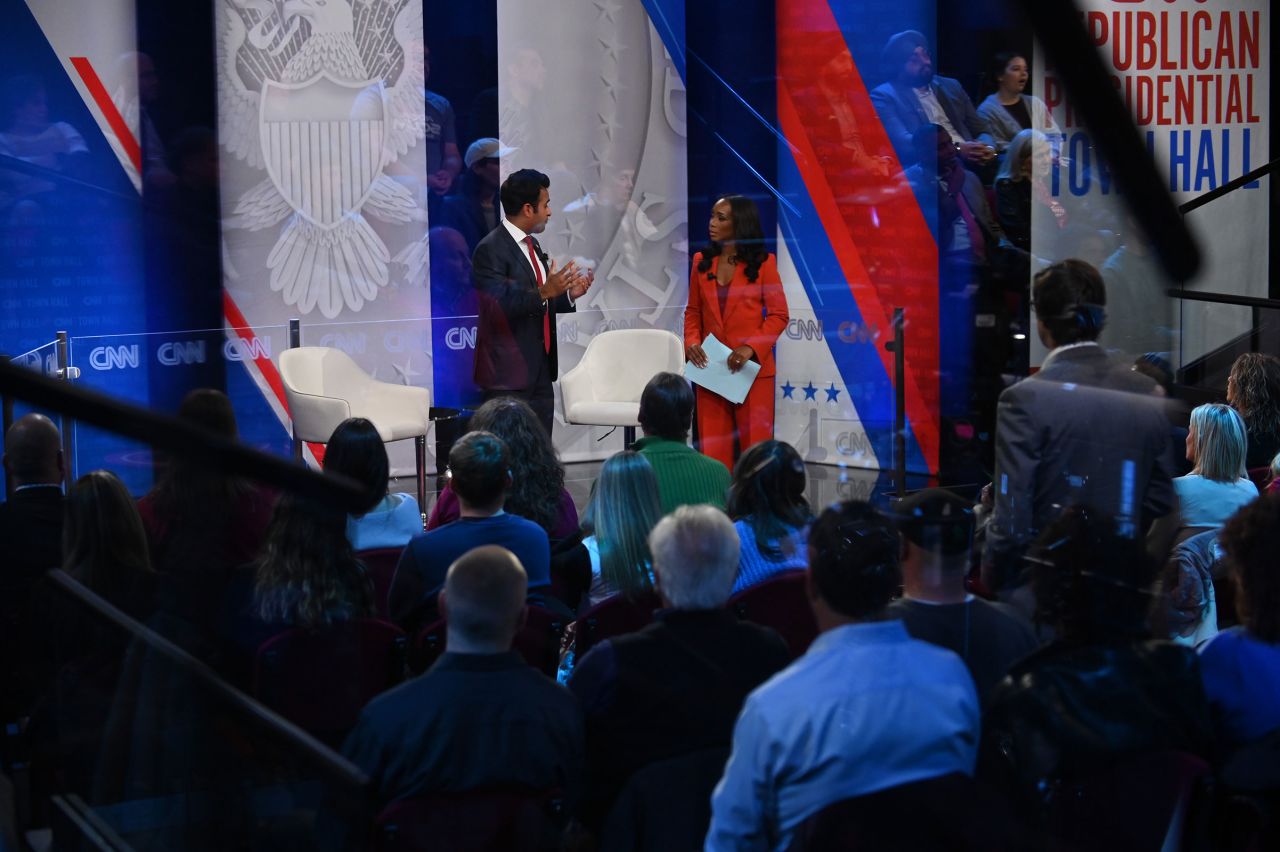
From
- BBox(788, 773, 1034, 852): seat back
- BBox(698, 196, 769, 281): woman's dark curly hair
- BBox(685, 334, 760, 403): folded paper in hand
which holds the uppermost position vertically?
BBox(698, 196, 769, 281): woman's dark curly hair

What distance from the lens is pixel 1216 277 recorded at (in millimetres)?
5938

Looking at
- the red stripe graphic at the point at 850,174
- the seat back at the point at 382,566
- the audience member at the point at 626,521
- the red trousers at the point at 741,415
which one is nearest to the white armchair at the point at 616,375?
the red stripe graphic at the point at 850,174

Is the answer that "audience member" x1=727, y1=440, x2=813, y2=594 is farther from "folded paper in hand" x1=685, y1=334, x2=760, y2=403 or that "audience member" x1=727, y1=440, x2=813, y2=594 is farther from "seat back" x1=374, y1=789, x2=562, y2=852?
"folded paper in hand" x1=685, y1=334, x2=760, y2=403

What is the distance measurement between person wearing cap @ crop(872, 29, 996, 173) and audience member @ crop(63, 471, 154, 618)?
2.45 m

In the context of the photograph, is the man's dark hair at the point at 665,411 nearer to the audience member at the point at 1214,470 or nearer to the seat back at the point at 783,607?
the seat back at the point at 783,607

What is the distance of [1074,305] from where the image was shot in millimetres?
2580

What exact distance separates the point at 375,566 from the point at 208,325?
354cm

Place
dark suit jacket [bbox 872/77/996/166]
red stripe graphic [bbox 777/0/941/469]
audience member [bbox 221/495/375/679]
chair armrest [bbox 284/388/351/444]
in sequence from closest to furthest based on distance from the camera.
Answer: audience member [bbox 221/495/375/679] < dark suit jacket [bbox 872/77/996/166] < red stripe graphic [bbox 777/0/941/469] < chair armrest [bbox 284/388/351/444]

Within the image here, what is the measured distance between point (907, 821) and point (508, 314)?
12.8ft

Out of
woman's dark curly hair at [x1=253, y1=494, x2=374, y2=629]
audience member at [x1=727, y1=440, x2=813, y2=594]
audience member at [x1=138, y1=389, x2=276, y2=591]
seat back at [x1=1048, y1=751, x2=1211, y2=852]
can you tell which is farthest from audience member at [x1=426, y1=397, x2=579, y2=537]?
seat back at [x1=1048, y1=751, x2=1211, y2=852]

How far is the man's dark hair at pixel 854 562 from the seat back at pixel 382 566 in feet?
3.90

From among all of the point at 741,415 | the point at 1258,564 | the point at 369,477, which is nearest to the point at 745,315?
the point at 741,415

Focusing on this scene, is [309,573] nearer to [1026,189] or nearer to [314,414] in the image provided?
[1026,189]

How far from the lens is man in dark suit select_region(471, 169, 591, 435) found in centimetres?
539
